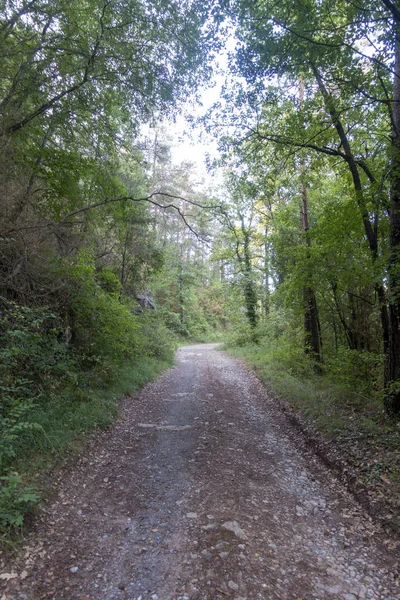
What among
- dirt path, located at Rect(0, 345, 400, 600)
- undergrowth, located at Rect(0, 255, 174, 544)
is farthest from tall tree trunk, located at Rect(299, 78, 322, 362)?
undergrowth, located at Rect(0, 255, 174, 544)

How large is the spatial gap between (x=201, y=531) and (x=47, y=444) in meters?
2.36

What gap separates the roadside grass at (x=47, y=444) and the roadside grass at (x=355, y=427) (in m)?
3.60

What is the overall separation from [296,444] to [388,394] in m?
1.72

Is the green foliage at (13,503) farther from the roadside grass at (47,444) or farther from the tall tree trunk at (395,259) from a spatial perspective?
the tall tree trunk at (395,259)

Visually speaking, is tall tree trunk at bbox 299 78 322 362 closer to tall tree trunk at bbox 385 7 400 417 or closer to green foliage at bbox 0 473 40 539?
tall tree trunk at bbox 385 7 400 417

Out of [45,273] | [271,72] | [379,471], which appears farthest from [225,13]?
[379,471]

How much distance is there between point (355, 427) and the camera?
5434 millimetres

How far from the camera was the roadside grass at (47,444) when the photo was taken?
304 cm

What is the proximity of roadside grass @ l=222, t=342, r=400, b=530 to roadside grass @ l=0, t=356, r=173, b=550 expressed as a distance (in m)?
3.60

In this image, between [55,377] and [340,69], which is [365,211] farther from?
[55,377]

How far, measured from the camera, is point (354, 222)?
6.93 metres

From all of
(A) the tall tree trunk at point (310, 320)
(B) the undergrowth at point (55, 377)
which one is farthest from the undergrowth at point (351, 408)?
(B) the undergrowth at point (55, 377)

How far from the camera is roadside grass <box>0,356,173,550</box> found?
304cm

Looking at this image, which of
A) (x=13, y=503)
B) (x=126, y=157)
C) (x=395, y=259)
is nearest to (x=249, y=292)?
(x=126, y=157)
